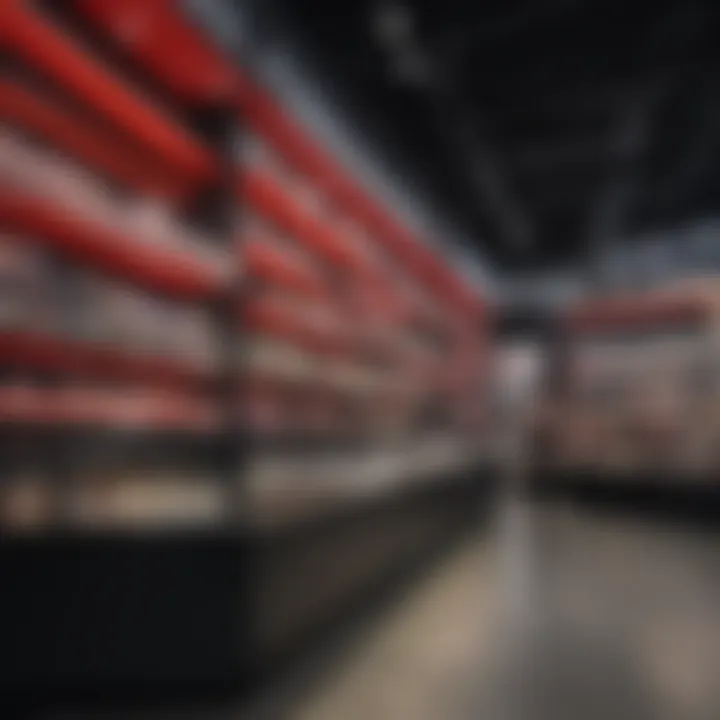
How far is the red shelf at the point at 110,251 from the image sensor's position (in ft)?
8.28

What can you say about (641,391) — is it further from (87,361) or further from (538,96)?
(87,361)

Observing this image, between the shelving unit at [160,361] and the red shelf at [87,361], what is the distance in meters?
0.01

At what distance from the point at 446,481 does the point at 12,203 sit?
4.45m

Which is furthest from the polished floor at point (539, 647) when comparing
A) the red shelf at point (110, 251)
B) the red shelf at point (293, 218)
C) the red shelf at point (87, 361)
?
the red shelf at point (293, 218)

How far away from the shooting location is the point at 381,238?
5.49 meters

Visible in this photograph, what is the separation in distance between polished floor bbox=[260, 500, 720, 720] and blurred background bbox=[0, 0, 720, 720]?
0.02m

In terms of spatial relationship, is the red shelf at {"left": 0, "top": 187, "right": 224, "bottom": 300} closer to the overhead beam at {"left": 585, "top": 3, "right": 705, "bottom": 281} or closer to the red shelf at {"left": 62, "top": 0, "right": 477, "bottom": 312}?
the red shelf at {"left": 62, "top": 0, "right": 477, "bottom": 312}

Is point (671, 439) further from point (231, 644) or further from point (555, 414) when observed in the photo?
point (231, 644)

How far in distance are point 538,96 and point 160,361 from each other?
4945 mm

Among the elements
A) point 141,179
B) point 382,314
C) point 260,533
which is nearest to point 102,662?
point 260,533

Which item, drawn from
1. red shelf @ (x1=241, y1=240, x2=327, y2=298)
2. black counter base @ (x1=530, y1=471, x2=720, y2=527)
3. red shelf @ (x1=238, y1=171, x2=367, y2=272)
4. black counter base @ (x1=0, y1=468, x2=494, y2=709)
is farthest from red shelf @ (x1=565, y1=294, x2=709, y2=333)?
black counter base @ (x1=0, y1=468, x2=494, y2=709)

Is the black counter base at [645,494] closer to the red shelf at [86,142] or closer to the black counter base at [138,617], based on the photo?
the black counter base at [138,617]

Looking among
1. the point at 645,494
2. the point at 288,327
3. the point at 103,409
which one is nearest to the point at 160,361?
the point at 103,409

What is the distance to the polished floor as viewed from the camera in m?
2.56
